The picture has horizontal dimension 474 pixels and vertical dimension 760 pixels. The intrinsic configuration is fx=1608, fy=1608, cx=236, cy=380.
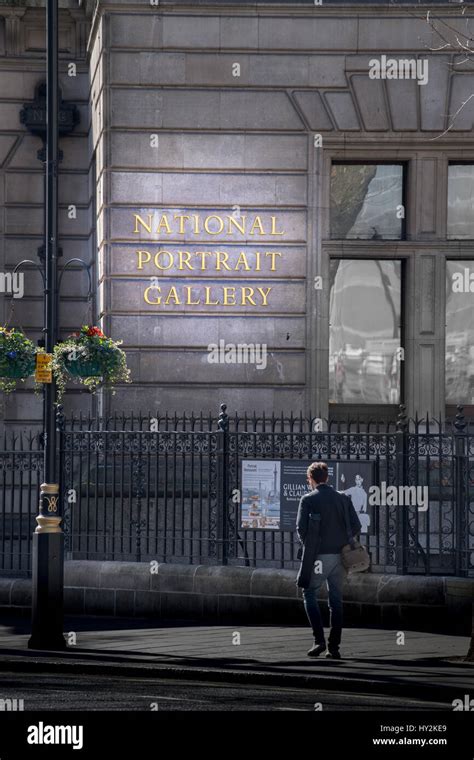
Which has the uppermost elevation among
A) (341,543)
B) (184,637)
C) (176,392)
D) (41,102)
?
(41,102)

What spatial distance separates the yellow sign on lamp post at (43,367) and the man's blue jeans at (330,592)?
3.53 m

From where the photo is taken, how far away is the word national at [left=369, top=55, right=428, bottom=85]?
83.0 feet

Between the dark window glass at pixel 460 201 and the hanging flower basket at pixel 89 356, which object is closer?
the hanging flower basket at pixel 89 356

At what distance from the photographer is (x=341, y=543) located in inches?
648

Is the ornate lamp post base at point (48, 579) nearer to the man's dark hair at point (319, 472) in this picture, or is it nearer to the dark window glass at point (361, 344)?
the man's dark hair at point (319, 472)

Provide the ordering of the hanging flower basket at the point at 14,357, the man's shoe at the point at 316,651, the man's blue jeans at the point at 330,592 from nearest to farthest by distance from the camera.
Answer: the man's shoe at the point at 316,651 → the man's blue jeans at the point at 330,592 → the hanging flower basket at the point at 14,357

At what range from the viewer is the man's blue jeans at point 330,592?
1622 centimetres

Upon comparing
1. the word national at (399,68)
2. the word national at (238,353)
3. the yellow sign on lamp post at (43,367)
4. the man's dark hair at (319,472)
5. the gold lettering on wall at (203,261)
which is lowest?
the man's dark hair at (319,472)

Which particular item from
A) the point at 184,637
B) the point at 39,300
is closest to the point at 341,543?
the point at 184,637

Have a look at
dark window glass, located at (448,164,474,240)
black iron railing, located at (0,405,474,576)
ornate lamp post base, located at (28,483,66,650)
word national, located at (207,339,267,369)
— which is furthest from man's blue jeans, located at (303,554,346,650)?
dark window glass, located at (448,164,474,240)

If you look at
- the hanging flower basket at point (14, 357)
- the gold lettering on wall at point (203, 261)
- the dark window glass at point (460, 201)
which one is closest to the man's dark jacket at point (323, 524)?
the hanging flower basket at point (14, 357)

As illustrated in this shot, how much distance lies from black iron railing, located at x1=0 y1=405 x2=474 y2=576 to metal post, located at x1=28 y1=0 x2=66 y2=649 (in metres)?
2.81

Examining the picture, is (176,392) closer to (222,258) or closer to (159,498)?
(222,258)

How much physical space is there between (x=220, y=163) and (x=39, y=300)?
19.4ft
